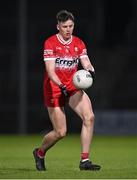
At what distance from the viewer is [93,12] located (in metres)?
33.8

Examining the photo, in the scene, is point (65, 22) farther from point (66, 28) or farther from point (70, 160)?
point (70, 160)

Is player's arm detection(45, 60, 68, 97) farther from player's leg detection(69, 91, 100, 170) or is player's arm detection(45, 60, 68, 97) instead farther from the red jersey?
player's leg detection(69, 91, 100, 170)

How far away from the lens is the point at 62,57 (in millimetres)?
12398

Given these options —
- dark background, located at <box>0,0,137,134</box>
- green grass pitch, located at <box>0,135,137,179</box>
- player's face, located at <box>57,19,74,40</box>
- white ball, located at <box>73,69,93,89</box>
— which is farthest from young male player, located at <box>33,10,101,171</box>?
dark background, located at <box>0,0,137,134</box>

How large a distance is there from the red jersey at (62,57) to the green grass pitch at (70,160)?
1.15 m

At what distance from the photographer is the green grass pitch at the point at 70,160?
11686 millimetres

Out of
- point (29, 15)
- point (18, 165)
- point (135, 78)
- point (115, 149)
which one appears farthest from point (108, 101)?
point (18, 165)

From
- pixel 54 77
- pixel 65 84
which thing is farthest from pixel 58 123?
pixel 54 77

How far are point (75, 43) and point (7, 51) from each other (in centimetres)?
2048

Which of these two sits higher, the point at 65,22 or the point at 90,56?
the point at 65,22

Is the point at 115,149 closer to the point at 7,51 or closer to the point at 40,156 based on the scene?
the point at 40,156

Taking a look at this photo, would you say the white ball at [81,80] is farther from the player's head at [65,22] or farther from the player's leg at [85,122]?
the player's head at [65,22]

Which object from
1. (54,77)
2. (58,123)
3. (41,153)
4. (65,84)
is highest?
(54,77)

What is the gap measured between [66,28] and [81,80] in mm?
751
